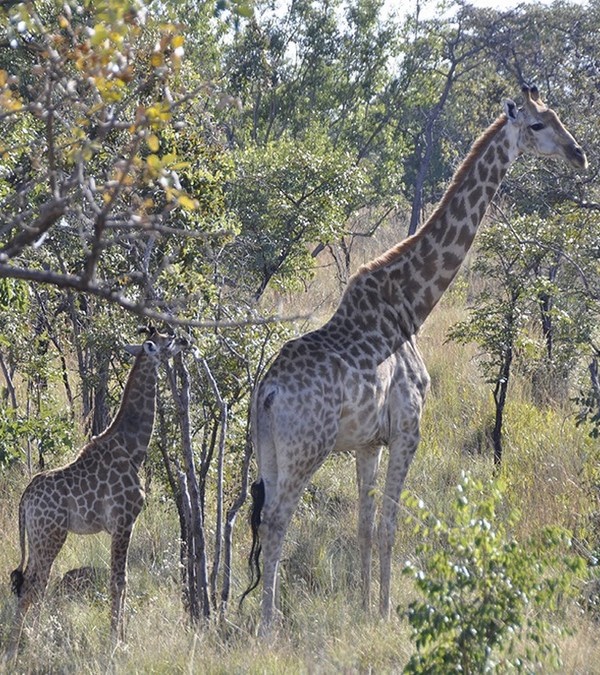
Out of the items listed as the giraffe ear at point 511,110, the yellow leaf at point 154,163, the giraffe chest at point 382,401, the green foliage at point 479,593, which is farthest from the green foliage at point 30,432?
the yellow leaf at point 154,163

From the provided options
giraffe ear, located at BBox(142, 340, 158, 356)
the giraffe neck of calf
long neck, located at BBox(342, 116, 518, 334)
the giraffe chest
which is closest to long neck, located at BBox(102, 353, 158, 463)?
the giraffe neck of calf

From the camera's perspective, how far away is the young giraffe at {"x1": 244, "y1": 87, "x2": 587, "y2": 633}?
6.79 m

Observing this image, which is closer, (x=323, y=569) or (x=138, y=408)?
(x=138, y=408)

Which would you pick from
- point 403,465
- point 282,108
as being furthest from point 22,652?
point 282,108

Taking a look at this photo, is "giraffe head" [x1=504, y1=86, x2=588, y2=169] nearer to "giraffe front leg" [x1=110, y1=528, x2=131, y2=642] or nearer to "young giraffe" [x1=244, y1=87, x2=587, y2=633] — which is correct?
"young giraffe" [x1=244, y1=87, x2=587, y2=633]

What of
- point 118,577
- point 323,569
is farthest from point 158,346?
point 323,569

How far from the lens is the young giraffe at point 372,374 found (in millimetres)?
6793

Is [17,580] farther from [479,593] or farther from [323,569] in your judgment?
[479,593]

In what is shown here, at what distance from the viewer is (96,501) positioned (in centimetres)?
696

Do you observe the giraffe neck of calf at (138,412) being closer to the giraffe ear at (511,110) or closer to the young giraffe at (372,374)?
the young giraffe at (372,374)

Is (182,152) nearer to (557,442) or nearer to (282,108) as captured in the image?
(557,442)

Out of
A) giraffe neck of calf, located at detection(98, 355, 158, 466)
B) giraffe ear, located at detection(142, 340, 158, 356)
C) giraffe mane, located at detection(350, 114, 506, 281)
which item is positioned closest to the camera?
giraffe ear, located at detection(142, 340, 158, 356)

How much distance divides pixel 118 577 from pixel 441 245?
295cm

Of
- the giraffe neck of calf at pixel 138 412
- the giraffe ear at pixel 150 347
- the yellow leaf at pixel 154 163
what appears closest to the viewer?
the yellow leaf at pixel 154 163
